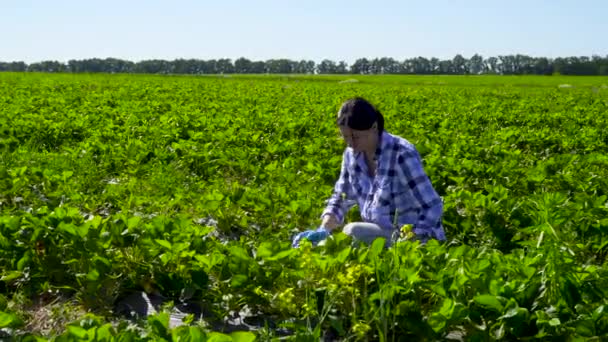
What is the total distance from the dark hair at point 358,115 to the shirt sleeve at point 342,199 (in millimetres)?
612

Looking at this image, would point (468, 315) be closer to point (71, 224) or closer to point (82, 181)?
point (71, 224)

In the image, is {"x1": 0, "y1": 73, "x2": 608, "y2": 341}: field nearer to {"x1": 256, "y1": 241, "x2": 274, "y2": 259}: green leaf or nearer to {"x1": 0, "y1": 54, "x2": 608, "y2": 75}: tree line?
{"x1": 256, "y1": 241, "x2": 274, "y2": 259}: green leaf

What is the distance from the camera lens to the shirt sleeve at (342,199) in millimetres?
4605

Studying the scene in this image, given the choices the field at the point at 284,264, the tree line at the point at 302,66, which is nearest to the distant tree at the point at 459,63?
the tree line at the point at 302,66

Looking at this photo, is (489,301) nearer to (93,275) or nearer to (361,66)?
(93,275)

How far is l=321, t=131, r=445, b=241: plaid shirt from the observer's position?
4258 millimetres

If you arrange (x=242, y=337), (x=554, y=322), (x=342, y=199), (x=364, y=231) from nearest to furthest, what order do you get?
(x=242, y=337)
(x=554, y=322)
(x=364, y=231)
(x=342, y=199)

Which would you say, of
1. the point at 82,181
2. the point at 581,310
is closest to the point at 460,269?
the point at 581,310

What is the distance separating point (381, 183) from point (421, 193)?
27cm

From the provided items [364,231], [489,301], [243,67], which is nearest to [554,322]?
[489,301]

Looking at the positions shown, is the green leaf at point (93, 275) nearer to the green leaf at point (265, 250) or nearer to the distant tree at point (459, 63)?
the green leaf at point (265, 250)

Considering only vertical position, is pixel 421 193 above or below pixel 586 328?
above

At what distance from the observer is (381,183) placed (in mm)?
4375

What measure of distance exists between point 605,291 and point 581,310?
0.21 meters
